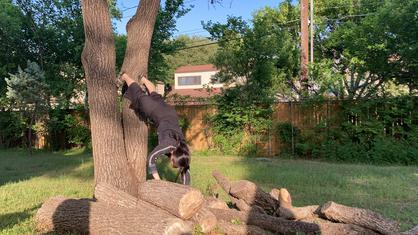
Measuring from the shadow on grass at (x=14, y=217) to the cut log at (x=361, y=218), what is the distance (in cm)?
416

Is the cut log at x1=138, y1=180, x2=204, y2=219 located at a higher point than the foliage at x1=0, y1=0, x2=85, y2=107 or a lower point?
lower

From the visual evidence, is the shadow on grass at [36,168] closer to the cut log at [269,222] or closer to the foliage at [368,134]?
the cut log at [269,222]

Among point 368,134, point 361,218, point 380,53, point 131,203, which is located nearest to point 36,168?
point 131,203

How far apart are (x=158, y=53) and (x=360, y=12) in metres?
11.4

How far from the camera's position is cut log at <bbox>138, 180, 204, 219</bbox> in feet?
16.9

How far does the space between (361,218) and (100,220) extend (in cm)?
308

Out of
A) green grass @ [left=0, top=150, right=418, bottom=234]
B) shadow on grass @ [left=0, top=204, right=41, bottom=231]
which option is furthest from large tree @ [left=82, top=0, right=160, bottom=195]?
green grass @ [left=0, top=150, right=418, bottom=234]

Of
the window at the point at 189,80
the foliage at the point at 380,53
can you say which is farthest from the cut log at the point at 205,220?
the window at the point at 189,80

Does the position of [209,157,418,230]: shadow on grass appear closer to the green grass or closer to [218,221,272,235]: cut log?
the green grass

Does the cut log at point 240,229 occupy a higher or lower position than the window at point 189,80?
lower

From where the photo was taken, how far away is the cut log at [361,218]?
510cm

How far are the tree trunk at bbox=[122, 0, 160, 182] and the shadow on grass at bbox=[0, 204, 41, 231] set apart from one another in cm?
169

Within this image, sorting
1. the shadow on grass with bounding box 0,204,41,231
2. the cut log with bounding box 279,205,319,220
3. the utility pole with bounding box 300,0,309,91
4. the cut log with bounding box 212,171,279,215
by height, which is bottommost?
the shadow on grass with bounding box 0,204,41,231

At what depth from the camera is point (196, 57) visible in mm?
59031
